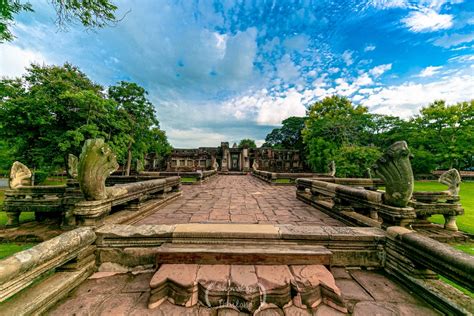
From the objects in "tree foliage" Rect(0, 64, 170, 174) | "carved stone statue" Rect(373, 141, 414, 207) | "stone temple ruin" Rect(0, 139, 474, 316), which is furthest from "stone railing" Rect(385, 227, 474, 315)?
"tree foliage" Rect(0, 64, 170, 174)

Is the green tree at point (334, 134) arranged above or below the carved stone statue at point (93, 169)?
above

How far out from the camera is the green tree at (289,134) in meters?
38.6

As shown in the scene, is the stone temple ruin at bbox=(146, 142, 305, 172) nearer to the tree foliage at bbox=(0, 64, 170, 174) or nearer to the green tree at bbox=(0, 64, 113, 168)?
the tree foliage at bbox=(0, 64, 170, 174)

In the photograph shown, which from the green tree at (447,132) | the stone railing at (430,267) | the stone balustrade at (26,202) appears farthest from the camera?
the green tree at (447,132)

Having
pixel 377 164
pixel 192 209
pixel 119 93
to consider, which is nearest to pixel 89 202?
pixel 192 209

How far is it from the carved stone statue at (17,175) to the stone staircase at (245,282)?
5930 mm

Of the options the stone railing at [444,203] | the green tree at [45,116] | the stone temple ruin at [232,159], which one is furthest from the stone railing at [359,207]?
the stone temple ruin at [232,159]

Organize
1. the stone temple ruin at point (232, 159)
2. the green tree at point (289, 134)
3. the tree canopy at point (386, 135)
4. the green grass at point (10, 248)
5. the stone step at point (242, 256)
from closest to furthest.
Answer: the stone step at point (242, 256) < the green grass at point (10, 248) < the tree canopy at point (386, 135) < the stone temple ruin at point (232, 159) < the green tree at point (289, 134)

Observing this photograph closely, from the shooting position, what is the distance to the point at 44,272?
5.20ft

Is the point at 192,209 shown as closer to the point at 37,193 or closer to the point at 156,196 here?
the point at 156,196

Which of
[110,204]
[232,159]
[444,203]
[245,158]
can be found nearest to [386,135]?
[245,158]

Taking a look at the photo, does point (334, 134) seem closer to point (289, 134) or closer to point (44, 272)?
point (289, 134)

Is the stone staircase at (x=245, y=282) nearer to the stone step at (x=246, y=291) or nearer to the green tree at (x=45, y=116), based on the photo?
the stone step at (x=246, y=291)

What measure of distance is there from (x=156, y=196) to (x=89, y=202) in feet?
8.37
